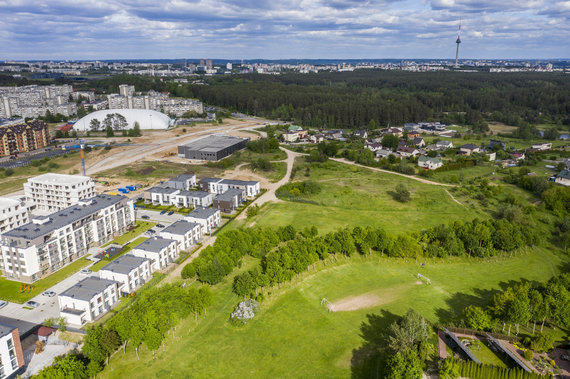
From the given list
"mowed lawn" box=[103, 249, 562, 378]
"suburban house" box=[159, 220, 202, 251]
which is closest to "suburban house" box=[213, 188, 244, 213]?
"suburban house" box=[159, 220, 202, 251]

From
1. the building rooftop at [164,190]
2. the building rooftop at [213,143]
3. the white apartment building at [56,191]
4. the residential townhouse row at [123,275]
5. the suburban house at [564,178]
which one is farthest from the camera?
the building rooftop at [213,143]

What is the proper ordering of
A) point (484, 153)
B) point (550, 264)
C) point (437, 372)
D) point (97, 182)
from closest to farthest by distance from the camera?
point (437, 372) → point (550, 264) → point (97, 182) → point (484, 153)

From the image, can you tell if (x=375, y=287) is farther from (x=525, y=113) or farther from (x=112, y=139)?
(x=525, y=113)

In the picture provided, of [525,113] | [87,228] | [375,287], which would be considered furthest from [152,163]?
[525,113]

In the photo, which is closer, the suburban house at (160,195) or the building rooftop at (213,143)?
the suburban house at (160,195)

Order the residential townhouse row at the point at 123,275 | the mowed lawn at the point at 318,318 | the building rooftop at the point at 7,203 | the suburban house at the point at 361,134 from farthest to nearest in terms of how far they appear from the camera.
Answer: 1. the suburban house at the point at 361,134
2. the building rooftop at the point at 7,203
3. the residential townhouse row at the point at 123,275
4. the mowed lawn at the point at 318,318

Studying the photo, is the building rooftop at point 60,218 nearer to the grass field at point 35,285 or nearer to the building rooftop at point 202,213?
the grass field at point 35,285

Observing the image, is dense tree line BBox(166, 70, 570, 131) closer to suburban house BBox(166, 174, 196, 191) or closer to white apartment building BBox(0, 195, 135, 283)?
suburban house BBox(166, 174, 196, 191)

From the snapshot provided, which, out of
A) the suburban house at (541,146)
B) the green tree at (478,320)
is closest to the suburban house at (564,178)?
the suburban house at (541,146)
